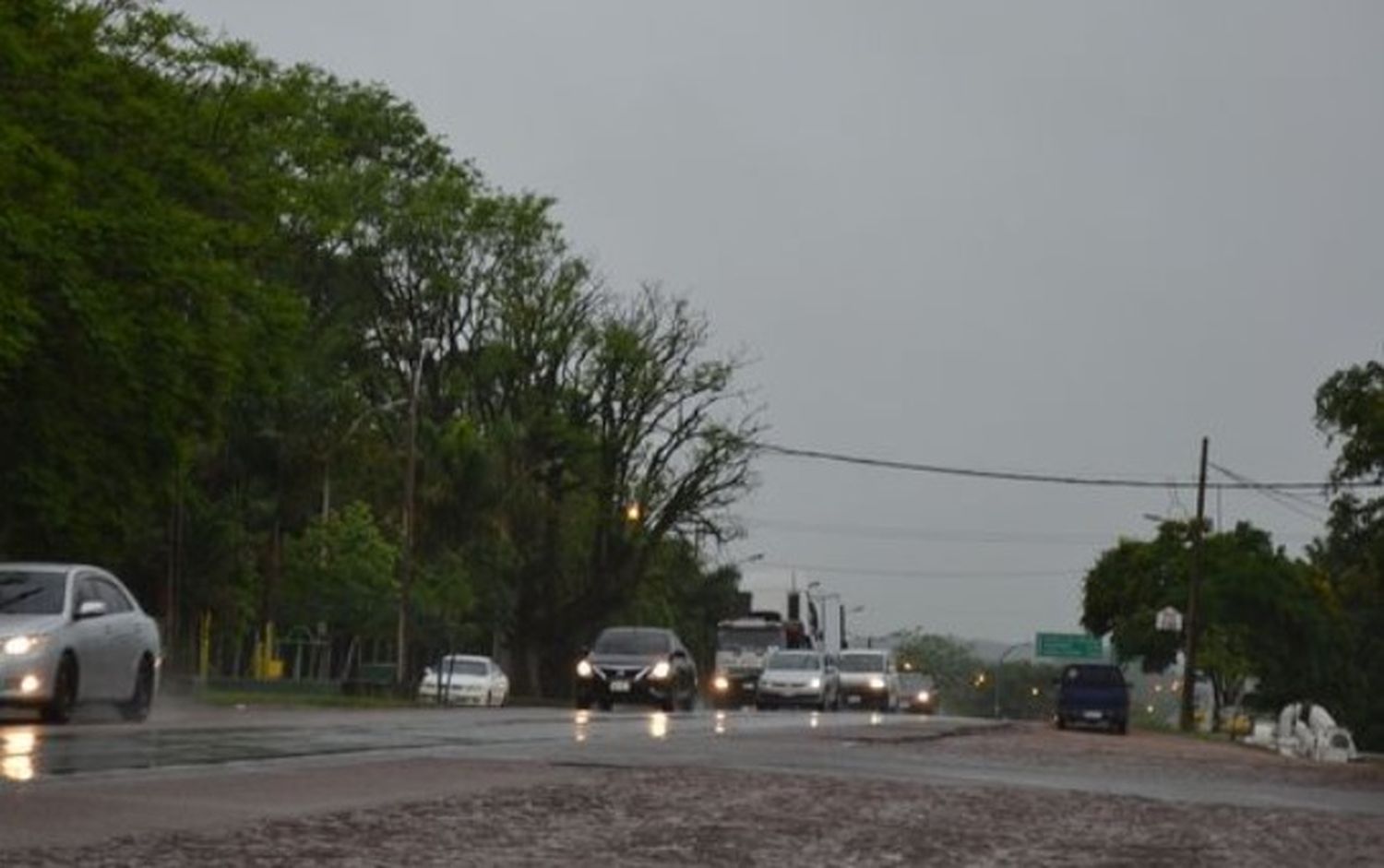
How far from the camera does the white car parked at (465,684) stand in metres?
57.8

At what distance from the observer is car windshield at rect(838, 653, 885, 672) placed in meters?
70.1

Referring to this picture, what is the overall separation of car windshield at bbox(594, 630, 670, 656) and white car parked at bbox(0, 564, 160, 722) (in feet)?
72.3

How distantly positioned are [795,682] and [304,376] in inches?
618

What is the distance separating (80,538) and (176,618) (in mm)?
17600

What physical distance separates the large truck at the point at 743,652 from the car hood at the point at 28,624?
48615 mm

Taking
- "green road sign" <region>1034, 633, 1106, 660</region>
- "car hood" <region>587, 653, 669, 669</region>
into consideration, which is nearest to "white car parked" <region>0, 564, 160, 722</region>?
"car hood" <region>587, 653, 669, 669</region>

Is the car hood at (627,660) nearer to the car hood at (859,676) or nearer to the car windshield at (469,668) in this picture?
the car windshield at (469,668)

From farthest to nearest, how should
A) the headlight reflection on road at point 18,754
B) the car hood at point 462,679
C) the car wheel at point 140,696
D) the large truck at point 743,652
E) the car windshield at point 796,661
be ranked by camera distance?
the large truck at point 743,652
the car windshield at point 796,661
the car hood at point 462,679
the car wheel at point 140,696
the headlight reflection on road at point 18,754

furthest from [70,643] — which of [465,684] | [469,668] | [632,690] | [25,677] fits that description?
[469,668]

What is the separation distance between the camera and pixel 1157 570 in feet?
344

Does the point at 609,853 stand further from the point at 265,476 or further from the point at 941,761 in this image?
the point at 265,476

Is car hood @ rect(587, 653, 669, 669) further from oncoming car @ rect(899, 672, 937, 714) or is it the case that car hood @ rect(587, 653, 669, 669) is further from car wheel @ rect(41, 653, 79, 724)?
oncoming car @ rect(899, 672, 937, 714)

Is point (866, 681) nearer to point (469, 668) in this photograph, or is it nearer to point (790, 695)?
point (790, 695)

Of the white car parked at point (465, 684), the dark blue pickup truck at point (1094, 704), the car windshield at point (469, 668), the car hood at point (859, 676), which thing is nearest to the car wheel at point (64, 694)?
the white car parked at point (465, 684)
